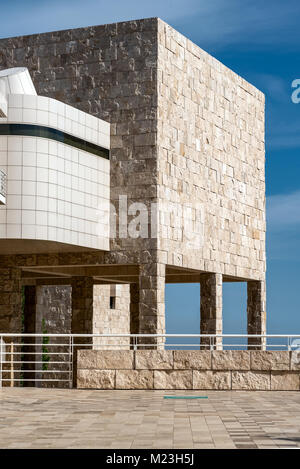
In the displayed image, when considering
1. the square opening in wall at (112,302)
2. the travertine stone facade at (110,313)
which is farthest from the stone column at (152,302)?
the square opening in wall at (112,302)

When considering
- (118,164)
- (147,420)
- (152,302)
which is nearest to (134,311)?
(152,302)

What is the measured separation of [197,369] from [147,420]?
6757 millimetres

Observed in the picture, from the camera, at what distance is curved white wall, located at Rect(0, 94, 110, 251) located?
97.7 feet

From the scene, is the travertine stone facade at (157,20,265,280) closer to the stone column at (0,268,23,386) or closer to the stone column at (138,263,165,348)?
the stone column at (138,263,165,348)

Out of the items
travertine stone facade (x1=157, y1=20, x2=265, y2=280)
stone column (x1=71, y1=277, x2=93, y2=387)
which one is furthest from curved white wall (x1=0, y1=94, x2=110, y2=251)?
stone column (x1=71, y1=277, x2=93, y2=387)

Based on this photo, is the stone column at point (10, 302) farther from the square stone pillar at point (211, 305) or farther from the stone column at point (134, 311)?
the square stone pillar at point (211, 305)

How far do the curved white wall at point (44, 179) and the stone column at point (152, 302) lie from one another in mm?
2876

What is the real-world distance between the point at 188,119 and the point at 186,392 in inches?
728

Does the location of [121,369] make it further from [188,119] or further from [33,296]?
[33,296]

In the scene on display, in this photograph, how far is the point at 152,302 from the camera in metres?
32.8

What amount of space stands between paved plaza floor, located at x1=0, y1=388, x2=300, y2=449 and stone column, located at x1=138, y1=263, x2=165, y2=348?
12750 millimetres

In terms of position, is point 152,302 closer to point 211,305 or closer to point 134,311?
point 211,305

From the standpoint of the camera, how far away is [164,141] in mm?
33781

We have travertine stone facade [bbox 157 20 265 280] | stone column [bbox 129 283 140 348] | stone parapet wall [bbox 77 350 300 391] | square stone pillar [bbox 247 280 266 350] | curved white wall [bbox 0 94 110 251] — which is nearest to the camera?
Result: stone parapet wall [bbox 77 350 300 391]
